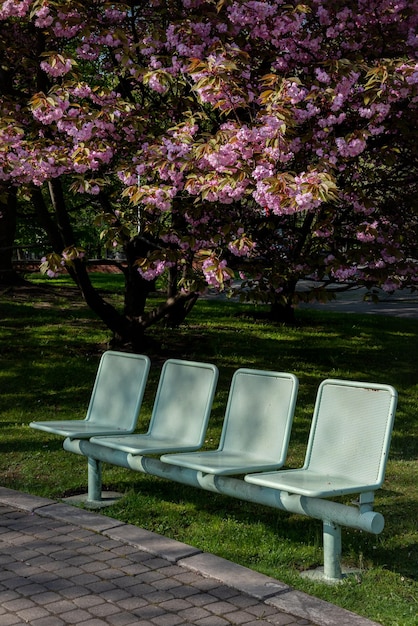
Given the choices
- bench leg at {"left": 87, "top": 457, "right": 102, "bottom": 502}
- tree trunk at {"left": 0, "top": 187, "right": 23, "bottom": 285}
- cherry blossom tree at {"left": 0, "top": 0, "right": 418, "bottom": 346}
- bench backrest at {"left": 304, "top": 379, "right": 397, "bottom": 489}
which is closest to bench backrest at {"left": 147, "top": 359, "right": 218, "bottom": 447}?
bench leg at {"left": 87, "top": 457, "right": 102, "bottom": 502}

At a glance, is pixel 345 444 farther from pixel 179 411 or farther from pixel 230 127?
pixel 230 127

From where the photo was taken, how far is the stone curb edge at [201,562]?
14.0 feet

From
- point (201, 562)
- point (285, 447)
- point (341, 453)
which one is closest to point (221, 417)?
point (285, 447)

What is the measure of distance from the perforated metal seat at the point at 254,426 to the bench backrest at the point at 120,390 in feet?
3.24

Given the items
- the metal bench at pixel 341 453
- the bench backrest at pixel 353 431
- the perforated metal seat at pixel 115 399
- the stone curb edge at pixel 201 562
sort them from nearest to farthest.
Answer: the stone curb edge at pixel 201 562, the metal bench at pixel 341 453, the bench backrest at pixel 353 431, the perforated metal seat at pixel 115 399

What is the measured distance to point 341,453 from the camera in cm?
521

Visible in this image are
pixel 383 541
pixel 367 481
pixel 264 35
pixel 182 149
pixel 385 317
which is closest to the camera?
pixel 367 481

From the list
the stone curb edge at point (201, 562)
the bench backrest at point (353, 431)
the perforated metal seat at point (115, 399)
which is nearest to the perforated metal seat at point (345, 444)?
the bench backrest at point (353, 431)

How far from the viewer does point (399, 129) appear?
929 cm

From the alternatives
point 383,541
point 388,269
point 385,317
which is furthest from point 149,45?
point 385,317

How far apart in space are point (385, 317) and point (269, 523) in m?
16.0

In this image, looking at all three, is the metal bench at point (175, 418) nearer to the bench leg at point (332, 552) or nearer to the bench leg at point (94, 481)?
the bench leg at point (94, 481)

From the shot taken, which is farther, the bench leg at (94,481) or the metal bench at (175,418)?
the bench leg at (94,481)

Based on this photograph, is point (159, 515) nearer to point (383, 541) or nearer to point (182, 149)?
point (383, 541)
